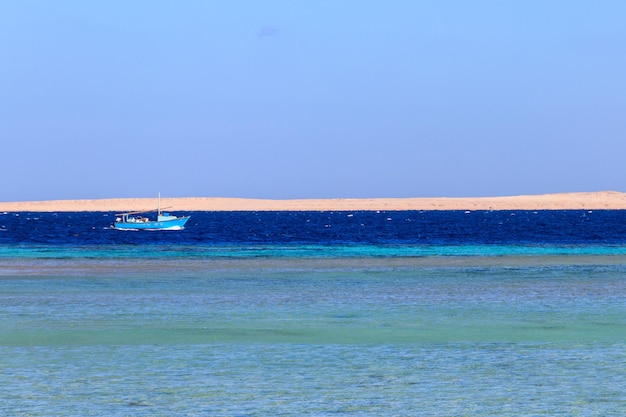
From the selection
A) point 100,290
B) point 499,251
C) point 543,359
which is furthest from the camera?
point 499,251

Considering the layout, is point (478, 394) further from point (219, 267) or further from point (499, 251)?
point (499, 251)

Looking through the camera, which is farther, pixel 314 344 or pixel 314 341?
pixel 314 341

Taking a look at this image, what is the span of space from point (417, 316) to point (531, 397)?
10.7 m

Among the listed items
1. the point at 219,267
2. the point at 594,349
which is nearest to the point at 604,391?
the point at 594,349

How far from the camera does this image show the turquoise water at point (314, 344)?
50.5 feet

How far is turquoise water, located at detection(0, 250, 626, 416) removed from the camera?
1539 centimetres

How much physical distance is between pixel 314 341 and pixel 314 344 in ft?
1.49

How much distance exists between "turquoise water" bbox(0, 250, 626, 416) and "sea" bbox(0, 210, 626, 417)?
46mm

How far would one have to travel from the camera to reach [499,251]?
62.4m

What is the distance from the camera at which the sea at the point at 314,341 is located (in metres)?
15.4

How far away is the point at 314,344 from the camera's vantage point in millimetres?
21141

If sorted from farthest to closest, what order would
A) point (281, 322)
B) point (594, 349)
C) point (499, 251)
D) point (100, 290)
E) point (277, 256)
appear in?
1. point (499, 251)
2. point (277, 256)
3. point (100, 290)
4. point (281, 322)
5. point (594, 349)

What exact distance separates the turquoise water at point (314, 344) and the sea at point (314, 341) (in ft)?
0.15

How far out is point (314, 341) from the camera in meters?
21.6
